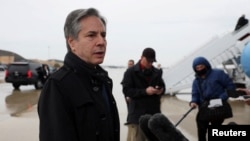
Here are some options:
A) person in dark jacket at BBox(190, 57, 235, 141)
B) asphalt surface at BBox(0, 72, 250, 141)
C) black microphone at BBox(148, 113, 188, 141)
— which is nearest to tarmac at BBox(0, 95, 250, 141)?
A: asphalt surface at BBox(0, 72, 250, 141)

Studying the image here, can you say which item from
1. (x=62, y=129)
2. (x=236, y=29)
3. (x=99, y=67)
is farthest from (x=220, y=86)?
(x=236, y=29)

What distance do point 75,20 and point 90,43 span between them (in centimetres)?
15

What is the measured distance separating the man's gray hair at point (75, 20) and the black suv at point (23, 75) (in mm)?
22337

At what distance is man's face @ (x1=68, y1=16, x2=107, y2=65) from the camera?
218 centimetres

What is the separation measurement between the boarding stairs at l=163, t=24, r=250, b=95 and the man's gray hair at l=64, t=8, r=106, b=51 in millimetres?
11490

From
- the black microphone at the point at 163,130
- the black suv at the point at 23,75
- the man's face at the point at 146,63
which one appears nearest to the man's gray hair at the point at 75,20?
the black microphone at the point at 163,130

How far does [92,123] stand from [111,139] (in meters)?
0.26

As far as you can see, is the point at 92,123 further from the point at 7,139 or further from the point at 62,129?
the point at 7,139

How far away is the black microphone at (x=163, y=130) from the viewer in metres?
2.35

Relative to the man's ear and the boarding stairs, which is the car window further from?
the man's ear

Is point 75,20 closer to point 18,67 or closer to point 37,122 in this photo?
point 37,122

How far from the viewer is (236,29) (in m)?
13.9

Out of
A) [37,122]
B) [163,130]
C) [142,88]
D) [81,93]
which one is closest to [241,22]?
[37,122]

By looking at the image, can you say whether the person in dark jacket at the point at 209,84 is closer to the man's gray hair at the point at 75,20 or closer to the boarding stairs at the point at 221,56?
the man's gray hair at the point at 75,20
